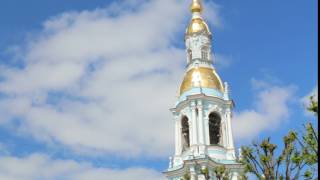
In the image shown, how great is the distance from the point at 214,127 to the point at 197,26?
369 inches

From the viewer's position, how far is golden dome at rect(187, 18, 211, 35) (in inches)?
2174

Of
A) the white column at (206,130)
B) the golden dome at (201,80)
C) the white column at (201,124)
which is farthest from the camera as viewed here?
the golden dome at (201,80)

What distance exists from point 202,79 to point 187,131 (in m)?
4.55

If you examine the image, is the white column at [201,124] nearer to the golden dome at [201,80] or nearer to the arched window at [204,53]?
the golden dome at [201,80]

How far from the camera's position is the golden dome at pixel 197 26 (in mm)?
55219

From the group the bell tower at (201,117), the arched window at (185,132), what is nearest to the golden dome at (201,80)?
the bell tower at (201,117)

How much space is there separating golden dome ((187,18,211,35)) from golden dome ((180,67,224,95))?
3743 millimetres

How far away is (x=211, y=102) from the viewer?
5203 cm

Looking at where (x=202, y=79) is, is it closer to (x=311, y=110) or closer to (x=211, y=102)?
(x=211, y=102)

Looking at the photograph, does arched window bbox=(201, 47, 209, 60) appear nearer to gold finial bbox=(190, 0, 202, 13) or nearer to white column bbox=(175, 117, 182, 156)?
gold finial bbox=(190, 0, 202, 13)

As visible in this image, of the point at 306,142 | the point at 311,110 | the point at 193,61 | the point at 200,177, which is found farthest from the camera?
the point at 193,61

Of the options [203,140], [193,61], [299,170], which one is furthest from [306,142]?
[193,61]

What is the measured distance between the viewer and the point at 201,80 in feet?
173

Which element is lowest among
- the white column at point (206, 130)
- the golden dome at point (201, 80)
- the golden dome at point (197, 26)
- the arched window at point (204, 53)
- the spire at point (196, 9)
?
the white column at point (206, 130)
